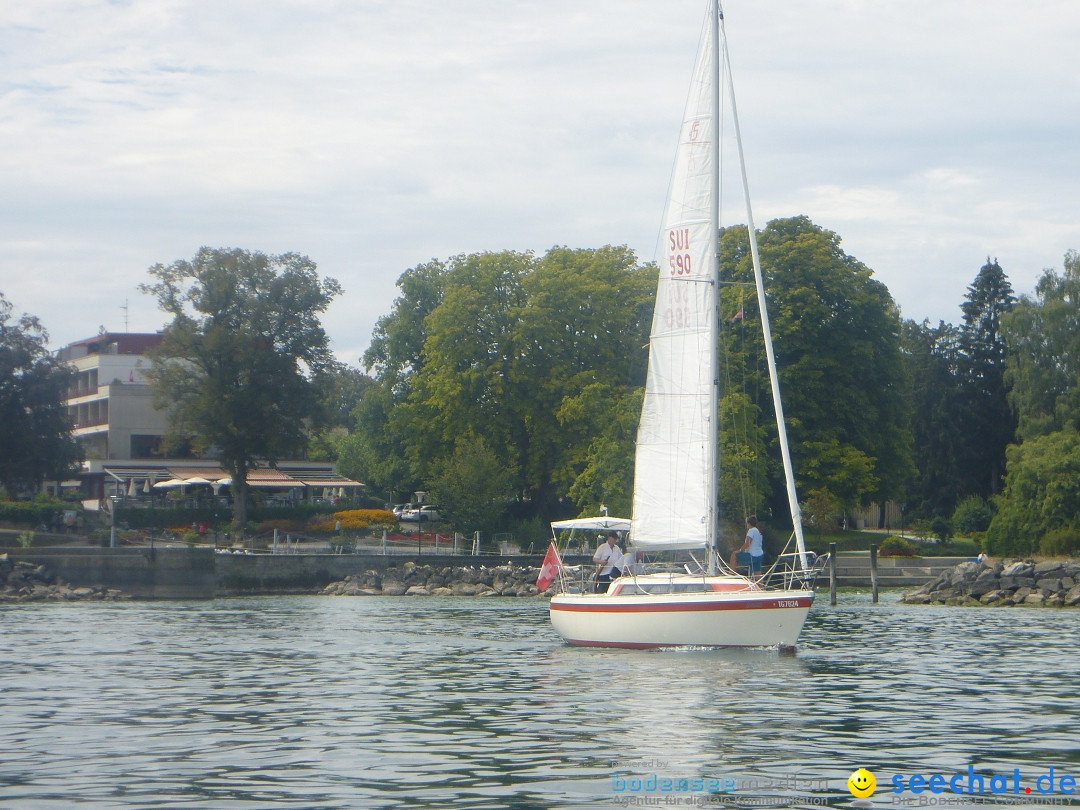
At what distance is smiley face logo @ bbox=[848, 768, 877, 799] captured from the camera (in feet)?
38.2

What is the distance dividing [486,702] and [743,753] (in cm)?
564

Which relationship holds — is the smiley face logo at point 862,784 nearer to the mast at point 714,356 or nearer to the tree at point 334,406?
the mast at point 714,356

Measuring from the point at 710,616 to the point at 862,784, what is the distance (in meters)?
13.6

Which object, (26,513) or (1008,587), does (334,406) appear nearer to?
(26,513)

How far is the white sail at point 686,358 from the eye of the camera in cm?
2728

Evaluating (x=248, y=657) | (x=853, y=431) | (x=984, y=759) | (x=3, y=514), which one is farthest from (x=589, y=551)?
(x=984, y=759)

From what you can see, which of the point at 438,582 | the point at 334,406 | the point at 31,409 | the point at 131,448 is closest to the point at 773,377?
the point at 438,582

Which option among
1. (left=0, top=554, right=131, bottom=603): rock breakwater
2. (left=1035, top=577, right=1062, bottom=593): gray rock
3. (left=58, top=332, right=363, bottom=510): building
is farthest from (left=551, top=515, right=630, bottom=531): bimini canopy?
(left=58, top=332, right=363, bottom=510): building

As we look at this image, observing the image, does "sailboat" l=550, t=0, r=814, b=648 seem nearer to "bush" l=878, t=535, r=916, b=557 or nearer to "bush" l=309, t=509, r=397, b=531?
"bush" l=878, t=535, r=916, b=557

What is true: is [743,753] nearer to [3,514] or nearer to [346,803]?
[346,803]

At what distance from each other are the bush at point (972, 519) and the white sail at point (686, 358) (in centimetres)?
4870

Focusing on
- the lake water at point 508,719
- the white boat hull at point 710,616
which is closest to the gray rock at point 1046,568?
the lake water at point 508,719

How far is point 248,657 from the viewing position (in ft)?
86.8

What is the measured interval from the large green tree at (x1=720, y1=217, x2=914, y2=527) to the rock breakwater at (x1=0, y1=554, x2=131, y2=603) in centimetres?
2739
